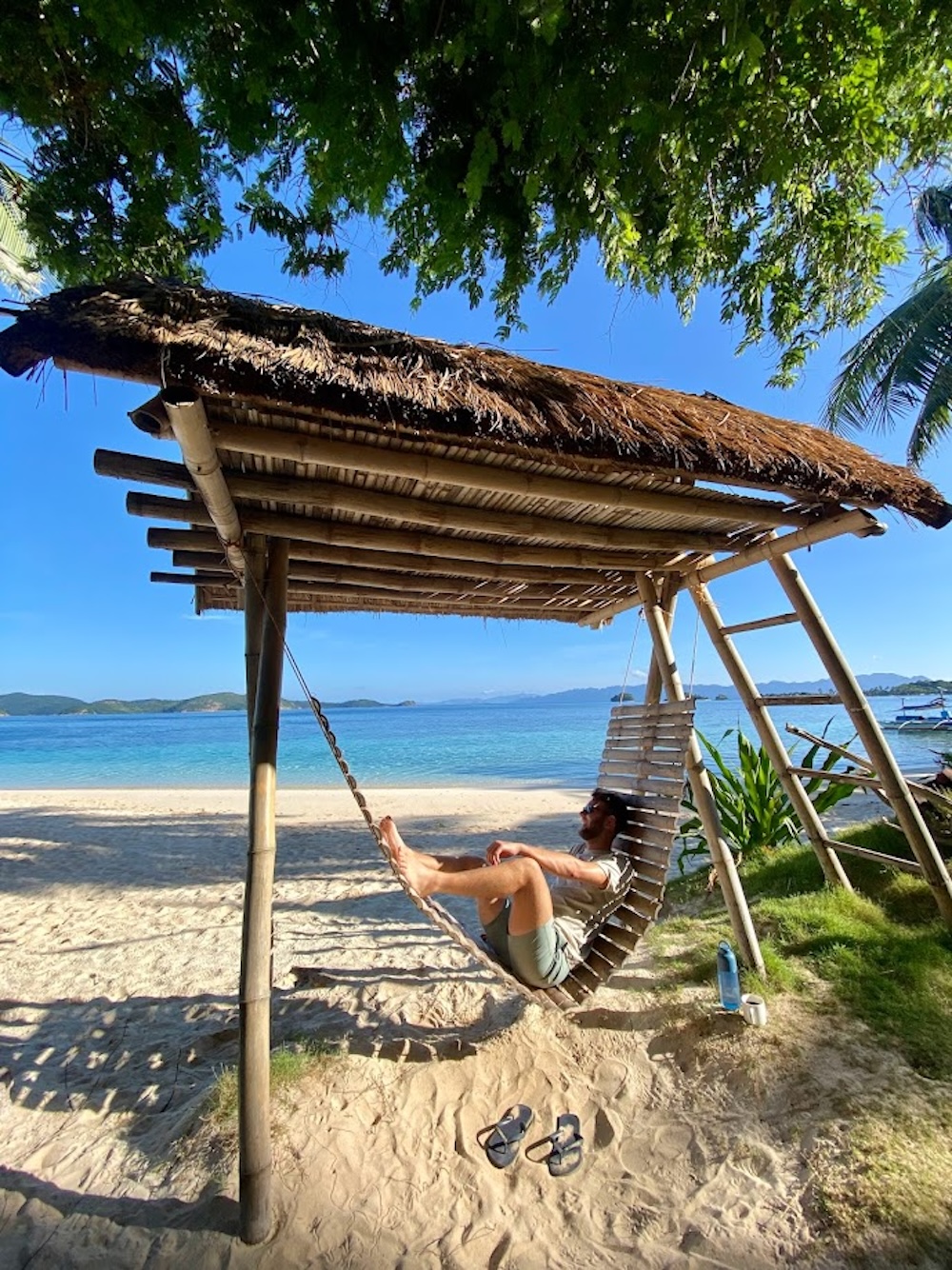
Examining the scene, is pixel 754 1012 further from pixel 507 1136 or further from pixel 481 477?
pixel 481 477

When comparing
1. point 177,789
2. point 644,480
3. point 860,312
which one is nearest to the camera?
point 644,480

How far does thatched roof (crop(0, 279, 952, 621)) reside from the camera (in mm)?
1461

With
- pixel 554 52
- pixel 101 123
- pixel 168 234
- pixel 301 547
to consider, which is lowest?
pixel 301 547

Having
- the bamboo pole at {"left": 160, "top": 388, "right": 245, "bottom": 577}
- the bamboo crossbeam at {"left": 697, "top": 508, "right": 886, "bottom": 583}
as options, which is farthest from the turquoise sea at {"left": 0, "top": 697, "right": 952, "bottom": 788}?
the bamboo pole at {"left": 160, "top": 388, "right": 245, "bottom": 577}

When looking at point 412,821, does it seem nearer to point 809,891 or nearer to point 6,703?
point 809,891

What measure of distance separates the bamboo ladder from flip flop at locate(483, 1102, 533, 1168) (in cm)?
196

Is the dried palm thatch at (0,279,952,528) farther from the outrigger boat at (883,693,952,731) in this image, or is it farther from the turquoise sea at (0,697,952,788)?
the outrigger boat at (883,693,952,731)

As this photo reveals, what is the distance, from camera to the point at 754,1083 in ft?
6.70

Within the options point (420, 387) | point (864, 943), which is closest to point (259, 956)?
point (420, 387)

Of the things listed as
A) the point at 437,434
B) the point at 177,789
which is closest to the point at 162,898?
the point at 437,434

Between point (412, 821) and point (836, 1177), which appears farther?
point (412, 821)

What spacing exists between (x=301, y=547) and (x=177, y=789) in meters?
16.2

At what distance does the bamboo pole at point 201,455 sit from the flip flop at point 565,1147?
2217 mm

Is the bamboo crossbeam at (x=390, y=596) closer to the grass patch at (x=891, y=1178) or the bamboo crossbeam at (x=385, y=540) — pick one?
the bamboo crossbeam at (x=385, y=540)
